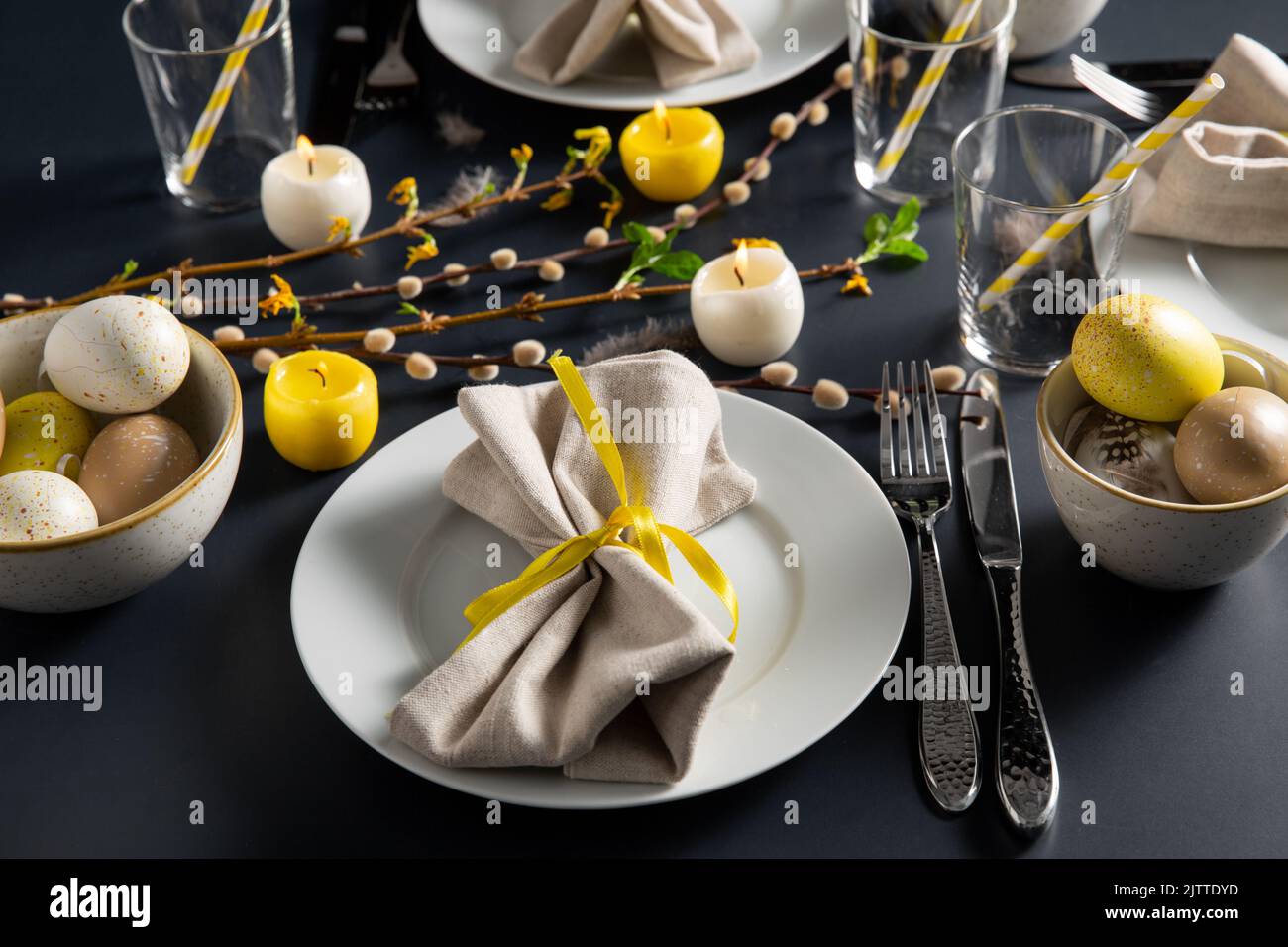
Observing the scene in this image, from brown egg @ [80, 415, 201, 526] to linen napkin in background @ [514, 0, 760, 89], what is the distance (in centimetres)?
59

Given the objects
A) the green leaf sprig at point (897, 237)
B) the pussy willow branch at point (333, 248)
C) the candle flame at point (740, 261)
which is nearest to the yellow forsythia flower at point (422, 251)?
the pussy willow branch at point (333, 248)

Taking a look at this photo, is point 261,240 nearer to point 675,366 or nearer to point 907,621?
point 675,366

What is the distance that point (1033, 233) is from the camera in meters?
0.98

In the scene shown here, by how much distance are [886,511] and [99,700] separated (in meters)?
0.52

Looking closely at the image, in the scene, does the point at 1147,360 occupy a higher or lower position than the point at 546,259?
higher

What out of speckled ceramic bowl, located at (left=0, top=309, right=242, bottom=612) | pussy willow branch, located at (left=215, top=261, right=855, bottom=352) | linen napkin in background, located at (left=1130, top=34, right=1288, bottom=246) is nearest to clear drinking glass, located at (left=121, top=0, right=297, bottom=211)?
pussy willow branch, located at (left=215, top=261, right=855, bottom=352)

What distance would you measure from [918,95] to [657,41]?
28 cm

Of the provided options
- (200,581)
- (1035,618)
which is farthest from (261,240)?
(1035,618)

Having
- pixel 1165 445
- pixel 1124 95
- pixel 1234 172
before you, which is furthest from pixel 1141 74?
pixel 1165 445

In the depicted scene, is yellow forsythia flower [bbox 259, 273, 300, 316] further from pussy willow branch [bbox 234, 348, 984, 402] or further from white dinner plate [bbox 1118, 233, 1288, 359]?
white dinner plate [bbox 1118, 233, 1288, 359]

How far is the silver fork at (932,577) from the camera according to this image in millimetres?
718

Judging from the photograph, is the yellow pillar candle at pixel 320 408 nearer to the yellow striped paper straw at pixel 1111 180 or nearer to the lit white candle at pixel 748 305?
the lit white candle at pixel 748 305

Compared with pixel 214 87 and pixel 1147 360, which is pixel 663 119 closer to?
pixel 214 87

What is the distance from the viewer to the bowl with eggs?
74 cm
